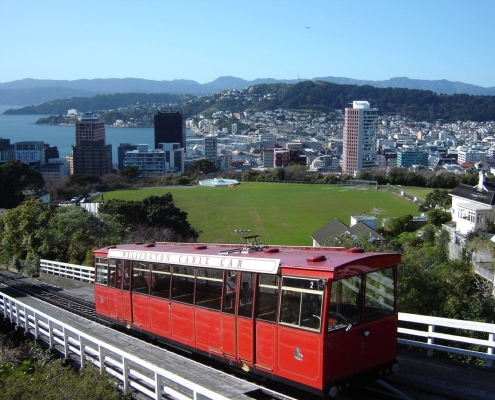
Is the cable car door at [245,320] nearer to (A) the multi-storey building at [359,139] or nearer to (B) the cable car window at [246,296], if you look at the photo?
(B) the cable car window at [246,296]

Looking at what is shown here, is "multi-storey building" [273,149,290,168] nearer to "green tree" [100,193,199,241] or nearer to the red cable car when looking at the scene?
"green tree" [100,193,199,241]

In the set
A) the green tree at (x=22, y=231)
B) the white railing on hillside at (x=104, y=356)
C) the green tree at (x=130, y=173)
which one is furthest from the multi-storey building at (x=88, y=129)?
the white railing on hillside at (x=104, y=356)

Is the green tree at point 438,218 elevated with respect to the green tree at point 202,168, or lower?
elevated

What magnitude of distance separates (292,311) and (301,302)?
0.19 meters

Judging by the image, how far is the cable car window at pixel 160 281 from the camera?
9.59 meters

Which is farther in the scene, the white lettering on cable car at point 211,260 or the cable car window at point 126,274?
the cable car window at point 126,274

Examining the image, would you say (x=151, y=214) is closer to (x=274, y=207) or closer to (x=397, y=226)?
(x=397, y=226)

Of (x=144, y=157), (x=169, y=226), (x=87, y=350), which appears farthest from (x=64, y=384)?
(x=144, y=157)

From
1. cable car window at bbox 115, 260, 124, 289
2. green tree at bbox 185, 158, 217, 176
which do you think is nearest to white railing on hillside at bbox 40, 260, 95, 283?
cable car window at bbox 115, 260, 124, 289

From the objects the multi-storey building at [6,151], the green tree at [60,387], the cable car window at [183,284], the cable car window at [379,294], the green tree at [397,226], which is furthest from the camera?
the multi-storey building at [6,151]

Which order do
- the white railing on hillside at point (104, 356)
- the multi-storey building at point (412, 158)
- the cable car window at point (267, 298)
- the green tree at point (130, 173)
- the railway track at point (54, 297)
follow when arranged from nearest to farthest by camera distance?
the white railing on hillside at point (104, 356) → the cable car window at point (267, 298) → the railway track at point (54, 297) → the green tree at point (130, 173) → the multi-storey building at point (412, 158)

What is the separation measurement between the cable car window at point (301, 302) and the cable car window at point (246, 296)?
0.60 m

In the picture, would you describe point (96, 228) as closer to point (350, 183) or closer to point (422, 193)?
point (422, 193)

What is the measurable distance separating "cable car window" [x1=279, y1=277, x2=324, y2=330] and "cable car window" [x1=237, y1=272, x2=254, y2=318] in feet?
1.96
